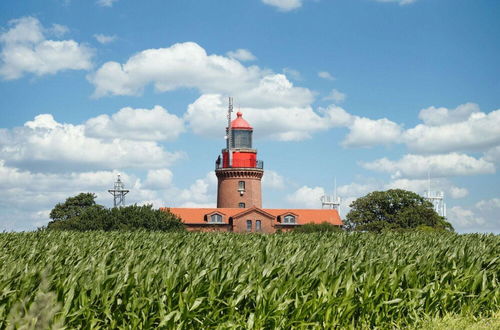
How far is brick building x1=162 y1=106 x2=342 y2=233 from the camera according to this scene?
7312 centimetres

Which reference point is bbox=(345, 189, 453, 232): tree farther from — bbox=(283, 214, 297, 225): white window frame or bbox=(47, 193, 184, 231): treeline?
bbox=(47, 193, 184, 231): treeline

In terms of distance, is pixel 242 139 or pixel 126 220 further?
pixel 242 139

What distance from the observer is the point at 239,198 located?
75.8m

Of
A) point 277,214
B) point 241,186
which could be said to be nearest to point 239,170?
point 241,186

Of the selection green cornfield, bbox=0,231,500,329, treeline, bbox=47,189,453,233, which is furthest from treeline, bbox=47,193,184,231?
green cornfield, bbox=0,231,500,329

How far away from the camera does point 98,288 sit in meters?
7.83

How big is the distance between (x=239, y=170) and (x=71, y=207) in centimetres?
3004

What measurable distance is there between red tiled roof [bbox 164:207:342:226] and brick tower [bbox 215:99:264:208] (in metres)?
2.20

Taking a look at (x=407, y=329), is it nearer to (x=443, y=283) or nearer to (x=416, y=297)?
(x=416, y=297)

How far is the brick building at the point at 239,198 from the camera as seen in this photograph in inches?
2879

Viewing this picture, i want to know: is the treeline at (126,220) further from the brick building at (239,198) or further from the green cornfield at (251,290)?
the green cornfield at (251,290)

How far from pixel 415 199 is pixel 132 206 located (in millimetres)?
39663

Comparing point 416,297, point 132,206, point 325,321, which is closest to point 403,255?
point 416,297

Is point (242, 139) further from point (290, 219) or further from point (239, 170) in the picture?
point (290, 219)
